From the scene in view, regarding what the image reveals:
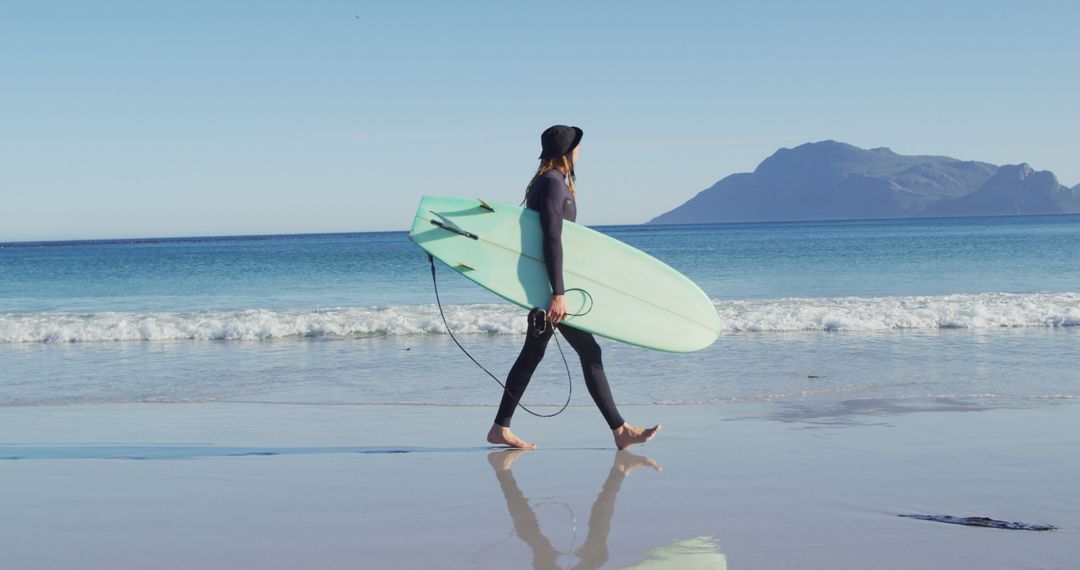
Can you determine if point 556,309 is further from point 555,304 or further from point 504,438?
point 504,438

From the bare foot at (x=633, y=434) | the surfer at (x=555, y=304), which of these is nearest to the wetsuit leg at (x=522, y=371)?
the surfer at (x=555, y=304)

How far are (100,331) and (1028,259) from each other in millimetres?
27714

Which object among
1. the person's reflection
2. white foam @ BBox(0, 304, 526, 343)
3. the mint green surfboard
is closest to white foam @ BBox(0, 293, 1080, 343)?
white foam @ BBox(0, 304, 526, 343)

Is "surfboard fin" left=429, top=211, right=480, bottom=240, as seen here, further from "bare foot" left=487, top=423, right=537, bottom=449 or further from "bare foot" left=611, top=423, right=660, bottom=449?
"bare foot" left=611, top=423, right=660, bottom=449

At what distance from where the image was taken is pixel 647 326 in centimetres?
459

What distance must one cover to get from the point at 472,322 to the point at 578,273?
6813 mm

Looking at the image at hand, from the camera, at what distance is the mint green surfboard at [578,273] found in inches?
173

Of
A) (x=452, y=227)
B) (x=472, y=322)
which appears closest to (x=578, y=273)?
(x=452, y=227)

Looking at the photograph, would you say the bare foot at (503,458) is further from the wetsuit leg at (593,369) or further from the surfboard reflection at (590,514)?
the wetsuit leg at (593,369)

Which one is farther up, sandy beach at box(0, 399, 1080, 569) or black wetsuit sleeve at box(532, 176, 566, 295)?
black wetsuit sleeve at box(532, 176, 566, 295)

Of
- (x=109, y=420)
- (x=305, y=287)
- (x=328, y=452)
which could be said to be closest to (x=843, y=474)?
(x=328, y=452)

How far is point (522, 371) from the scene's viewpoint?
434 centimetres

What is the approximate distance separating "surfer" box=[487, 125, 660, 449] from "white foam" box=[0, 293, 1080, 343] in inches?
247

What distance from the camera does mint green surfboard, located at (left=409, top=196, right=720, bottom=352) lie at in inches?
173
